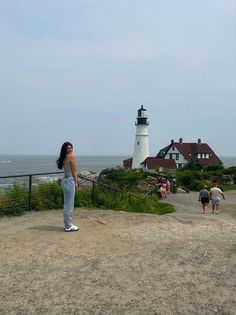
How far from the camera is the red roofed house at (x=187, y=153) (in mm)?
75938

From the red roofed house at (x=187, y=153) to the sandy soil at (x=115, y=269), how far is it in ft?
219

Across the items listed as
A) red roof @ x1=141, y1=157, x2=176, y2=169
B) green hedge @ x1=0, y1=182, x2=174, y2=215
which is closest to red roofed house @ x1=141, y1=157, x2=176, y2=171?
red roof @ x1=141, y1=157, x2=176, y2=169

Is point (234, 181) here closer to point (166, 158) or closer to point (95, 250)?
point (166, 158)

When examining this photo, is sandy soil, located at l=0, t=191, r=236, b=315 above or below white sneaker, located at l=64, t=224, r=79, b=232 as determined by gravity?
below

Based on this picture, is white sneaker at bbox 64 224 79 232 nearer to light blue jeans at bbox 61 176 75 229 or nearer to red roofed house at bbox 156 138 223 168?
light blue jeans at bbox 61 176 75 229

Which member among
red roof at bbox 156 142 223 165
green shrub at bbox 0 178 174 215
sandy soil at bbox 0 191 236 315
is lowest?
sandy soil at bbox 0 191 236 315

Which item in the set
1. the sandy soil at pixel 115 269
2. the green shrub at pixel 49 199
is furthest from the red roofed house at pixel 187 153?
the sandy soil at pixel 115 269

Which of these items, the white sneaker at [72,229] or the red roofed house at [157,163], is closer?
the white sneaker at [72,229]

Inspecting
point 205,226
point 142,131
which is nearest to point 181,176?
point 142,131

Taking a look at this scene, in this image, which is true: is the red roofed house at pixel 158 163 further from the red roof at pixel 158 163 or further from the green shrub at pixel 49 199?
the green shrub at pixel 49 199

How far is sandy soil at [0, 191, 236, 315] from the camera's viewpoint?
525 cm

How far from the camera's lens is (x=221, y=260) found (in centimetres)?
714

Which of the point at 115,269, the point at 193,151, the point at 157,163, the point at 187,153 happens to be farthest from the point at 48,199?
the point at 193,151

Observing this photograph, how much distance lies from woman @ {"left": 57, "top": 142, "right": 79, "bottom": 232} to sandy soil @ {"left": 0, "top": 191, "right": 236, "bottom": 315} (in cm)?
23
